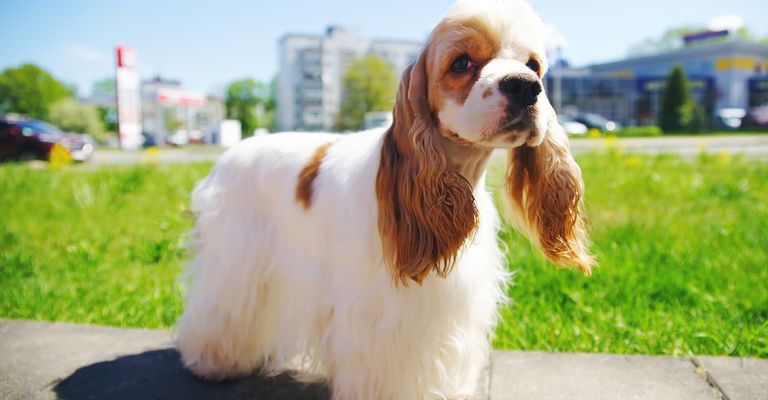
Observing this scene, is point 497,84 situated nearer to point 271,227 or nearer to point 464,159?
point 464,159

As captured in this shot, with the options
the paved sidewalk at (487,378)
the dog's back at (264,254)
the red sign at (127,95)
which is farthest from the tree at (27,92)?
the dog's back at (264,254)

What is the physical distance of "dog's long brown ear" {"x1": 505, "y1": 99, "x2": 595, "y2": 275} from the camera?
2537 mm

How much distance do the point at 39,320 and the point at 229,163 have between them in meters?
2.00

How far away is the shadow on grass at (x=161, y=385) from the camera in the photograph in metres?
2.93

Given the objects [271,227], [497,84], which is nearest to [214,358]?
[271,227]

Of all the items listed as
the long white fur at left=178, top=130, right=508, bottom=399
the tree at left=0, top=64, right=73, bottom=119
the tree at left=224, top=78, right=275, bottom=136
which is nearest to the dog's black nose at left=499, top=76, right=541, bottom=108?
the long white fur at left=178, top=130, right=508, bottom=399

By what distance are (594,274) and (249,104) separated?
9440 cm

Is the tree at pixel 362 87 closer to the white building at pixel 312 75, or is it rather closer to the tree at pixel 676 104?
the white building at pixel 312 75

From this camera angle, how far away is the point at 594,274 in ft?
14.9

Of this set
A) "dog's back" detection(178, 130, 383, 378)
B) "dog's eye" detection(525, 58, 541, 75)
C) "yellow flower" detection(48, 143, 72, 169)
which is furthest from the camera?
"yellow flower" detection(48, 143, 72, 169)

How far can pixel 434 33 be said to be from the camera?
232 centimetres

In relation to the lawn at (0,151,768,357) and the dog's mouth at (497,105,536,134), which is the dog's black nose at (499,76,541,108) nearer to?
the dog's mouth at (497,105,536,134)

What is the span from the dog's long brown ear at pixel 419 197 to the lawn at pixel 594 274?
116 centimetres

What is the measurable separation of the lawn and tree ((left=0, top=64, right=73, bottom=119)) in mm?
68618
